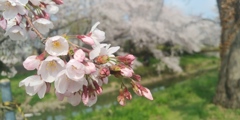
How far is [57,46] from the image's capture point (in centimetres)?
88

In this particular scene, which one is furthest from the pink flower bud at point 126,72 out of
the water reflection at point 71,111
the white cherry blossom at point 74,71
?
the water reflection at point 71,111

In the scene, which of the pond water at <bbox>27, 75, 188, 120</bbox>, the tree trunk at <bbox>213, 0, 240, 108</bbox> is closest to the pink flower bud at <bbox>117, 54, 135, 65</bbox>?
the tree trunk at <bbox>213, 0, 240, 108</bbox>

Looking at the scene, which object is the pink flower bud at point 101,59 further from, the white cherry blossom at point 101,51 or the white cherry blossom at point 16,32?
the white cherry blossom at point 16,32

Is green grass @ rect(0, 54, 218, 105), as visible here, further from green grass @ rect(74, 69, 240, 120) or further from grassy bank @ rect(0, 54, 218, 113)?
green grass @ rect(74, 69, 240, 120)

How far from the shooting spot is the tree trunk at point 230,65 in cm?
638

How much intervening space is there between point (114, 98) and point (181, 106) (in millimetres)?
4106

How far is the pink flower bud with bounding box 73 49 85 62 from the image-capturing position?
84 cm

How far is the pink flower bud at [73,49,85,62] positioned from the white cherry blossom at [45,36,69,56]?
0.04 metres

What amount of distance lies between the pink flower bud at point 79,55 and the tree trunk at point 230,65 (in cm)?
592

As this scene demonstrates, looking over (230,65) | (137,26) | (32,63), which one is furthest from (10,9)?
(137,26)

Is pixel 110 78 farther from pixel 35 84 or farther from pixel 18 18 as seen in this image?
pixel 35 84

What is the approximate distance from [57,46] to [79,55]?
0.23 ft

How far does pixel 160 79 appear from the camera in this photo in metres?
16.0

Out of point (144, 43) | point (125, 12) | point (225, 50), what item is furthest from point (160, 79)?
point (225, 50)
